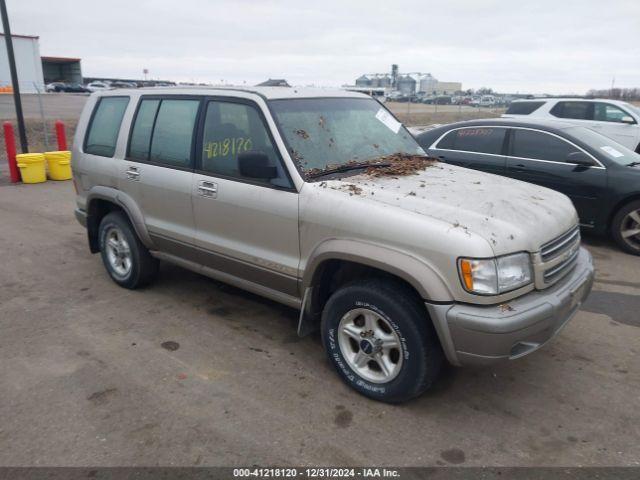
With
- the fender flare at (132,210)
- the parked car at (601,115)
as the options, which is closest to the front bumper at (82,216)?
the fender flare at (132,210)

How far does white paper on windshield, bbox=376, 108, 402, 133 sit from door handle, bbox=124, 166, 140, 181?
2192mm

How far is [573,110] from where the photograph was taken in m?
12.6

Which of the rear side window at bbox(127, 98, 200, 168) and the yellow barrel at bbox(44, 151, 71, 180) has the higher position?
the rear side window at bbox(127, 98, 200, 168)

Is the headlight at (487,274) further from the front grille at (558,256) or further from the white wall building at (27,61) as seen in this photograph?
the white wall building at (27,61)

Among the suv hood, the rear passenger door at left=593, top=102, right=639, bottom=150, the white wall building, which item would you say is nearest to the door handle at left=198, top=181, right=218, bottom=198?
the suv hood

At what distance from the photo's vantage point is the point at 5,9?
435 inches

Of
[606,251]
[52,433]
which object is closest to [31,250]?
[52,433]

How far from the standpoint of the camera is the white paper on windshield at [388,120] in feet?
15.0

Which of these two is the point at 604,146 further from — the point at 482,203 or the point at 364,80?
the point at 364,80

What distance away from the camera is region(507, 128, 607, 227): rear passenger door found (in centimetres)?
650

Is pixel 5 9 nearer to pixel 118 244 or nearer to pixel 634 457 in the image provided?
pixel 118 244

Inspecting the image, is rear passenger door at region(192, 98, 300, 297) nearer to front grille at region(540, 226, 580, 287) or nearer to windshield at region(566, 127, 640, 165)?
front grille at region(540, 226, 580, 287)

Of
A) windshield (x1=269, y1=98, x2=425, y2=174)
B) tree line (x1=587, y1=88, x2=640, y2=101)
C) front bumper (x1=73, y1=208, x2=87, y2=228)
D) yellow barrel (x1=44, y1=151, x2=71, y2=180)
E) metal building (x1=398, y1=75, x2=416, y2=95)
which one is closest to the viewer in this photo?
windshield (x1=269, y1=98, x2=425, y2=174)

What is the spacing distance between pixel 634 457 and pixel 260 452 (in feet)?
6.68
